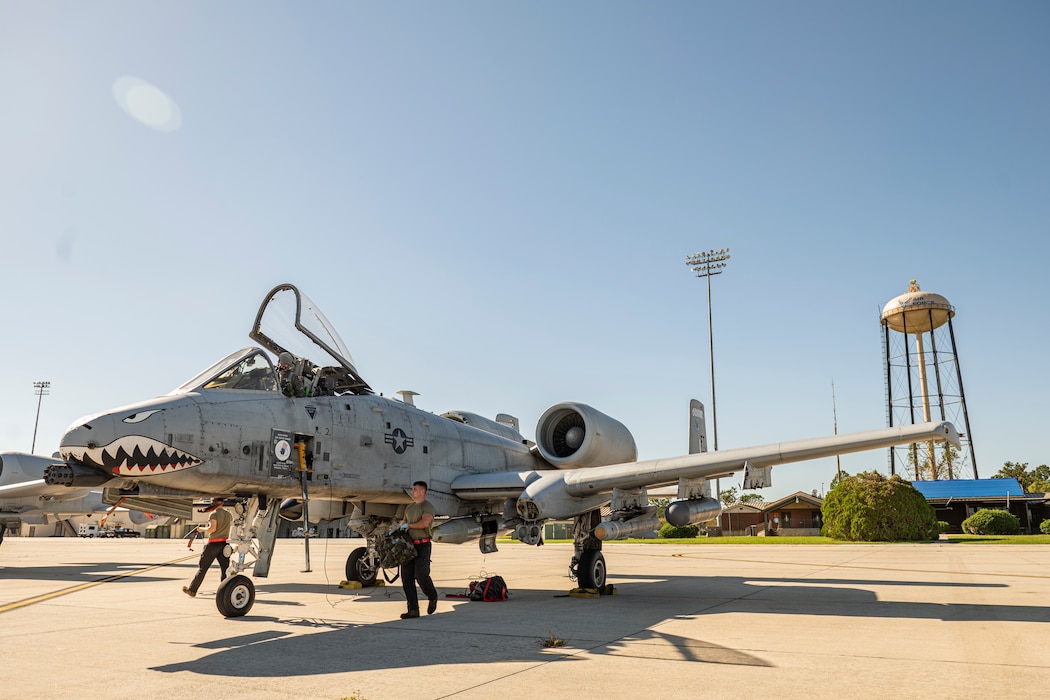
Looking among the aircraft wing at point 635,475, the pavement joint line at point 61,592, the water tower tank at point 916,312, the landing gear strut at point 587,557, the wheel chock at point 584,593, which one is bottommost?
the pavement joint line at point 61,592

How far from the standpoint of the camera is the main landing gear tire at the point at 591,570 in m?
11.8

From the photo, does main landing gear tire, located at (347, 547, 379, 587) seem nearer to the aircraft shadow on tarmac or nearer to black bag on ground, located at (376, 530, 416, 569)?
the aircraft shadow on tarmac

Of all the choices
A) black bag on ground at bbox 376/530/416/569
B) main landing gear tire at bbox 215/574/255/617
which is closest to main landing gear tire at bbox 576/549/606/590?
black bag on ground at bbox 376/530/416/569

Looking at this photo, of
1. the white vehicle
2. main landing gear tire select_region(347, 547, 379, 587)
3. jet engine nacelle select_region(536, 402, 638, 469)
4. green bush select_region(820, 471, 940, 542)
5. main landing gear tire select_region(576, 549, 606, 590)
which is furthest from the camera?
the white vehicle

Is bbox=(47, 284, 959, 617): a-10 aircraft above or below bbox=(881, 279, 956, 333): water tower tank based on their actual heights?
below

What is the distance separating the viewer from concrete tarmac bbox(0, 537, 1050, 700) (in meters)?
5.16

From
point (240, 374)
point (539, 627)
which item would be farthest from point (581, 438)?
point (240, 374)

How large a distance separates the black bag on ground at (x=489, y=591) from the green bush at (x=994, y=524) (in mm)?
37010

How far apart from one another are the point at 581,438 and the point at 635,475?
10.1 feet

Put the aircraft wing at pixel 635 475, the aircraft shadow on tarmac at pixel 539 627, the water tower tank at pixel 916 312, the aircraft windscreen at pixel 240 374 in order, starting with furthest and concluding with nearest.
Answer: the water tower tank at pixel 916 312
the aircraft wing at pixel 635 475
the aircraft windscreen at pixel 240 374
the aircraft shadow on tarmac at pixel 539 627

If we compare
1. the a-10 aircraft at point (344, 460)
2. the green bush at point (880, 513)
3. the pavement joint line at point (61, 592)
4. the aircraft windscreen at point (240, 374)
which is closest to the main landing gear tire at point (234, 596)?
the a-10 aircraft at point (344, 460)

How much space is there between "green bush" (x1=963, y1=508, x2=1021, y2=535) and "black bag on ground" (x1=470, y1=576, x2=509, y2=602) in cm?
3701

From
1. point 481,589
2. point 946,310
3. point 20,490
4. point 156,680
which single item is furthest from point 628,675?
point 946,310

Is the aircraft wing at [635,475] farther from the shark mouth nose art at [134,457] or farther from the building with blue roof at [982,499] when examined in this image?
the building with blue roof at [982,499]
